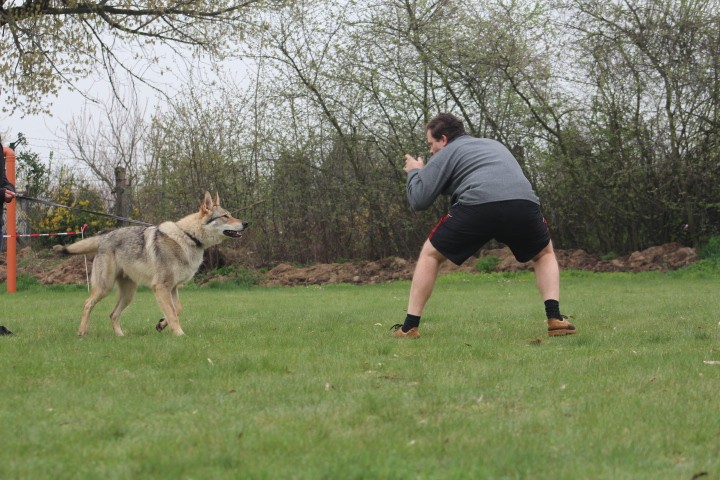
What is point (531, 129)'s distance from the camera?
58.0 feet

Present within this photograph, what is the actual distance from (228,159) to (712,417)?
1584 centimetres

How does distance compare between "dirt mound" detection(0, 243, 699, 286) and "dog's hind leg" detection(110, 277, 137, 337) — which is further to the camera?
"dirt mound" detection(0, 243, 699, 286)

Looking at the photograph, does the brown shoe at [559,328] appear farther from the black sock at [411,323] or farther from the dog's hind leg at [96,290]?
the dog's hind leg at [96,290]

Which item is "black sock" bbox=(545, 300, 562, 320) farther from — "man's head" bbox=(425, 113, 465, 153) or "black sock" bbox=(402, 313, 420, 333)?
"man's head" bbox=(425, 113, 465, 153)

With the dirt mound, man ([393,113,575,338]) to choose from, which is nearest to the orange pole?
the dirt mound

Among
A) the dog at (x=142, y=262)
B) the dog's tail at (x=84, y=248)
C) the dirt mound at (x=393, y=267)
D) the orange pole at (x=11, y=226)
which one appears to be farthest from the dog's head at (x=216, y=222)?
the dirt mound at (x=393, y=267)

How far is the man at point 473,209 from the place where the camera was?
6664 millimetres

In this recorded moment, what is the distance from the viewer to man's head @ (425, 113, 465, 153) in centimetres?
709

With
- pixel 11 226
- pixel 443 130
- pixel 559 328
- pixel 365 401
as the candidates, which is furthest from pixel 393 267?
pixel 365 401

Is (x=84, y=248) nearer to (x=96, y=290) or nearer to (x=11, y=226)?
(x=96, y=290)

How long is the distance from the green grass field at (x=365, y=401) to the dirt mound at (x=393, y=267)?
8692 millimetres

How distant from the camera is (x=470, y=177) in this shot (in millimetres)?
6773

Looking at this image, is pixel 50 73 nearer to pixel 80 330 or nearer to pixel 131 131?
pixel 131 131

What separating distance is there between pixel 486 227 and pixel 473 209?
0.19 metres
